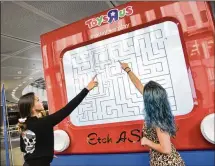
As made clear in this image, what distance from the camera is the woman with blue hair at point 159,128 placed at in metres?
1.02

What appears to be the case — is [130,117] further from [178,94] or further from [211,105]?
[211,105]

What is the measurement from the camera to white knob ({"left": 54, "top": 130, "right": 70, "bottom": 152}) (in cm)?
150

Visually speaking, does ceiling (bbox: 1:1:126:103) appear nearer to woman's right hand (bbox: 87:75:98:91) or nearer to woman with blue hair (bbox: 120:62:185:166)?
woman's right hand (bbox: 87:75:98:91)

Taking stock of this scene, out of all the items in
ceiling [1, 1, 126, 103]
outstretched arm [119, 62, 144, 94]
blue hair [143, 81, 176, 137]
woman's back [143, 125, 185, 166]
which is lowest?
woman's back [143, 125, 185, 166]

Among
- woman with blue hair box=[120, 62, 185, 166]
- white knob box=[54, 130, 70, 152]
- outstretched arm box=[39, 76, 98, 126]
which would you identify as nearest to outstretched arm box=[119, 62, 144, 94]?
woman with blue hair box=[120, 62, 185, 166]

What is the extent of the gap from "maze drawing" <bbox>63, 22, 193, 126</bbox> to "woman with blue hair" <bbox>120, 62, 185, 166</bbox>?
0.16m

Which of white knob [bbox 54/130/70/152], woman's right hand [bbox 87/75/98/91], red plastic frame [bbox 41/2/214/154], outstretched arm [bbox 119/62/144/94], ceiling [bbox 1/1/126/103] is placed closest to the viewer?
red plastic frame [bbox 41/2/214/154]

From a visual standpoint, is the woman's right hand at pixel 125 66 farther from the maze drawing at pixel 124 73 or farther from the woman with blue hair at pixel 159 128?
the woman with blue hair at pixel 159 128

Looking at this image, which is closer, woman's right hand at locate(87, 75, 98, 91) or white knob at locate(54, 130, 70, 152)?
woman's right hand at locate(87, 75, 98, 91)

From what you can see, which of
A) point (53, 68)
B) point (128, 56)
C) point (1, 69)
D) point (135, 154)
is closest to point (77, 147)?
point (135, 154)

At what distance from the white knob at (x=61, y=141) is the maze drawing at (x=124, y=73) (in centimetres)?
11

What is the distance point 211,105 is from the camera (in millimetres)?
1102

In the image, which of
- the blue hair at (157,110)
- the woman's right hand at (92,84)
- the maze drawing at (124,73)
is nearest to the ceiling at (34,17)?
the maze drawing at (124,73)

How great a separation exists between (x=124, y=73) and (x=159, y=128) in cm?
43
